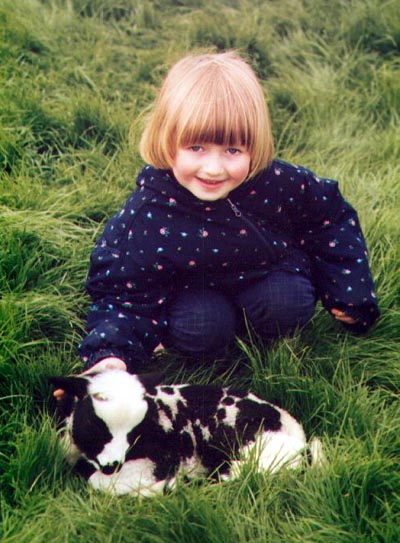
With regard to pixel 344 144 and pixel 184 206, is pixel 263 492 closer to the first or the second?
pixel 184 206

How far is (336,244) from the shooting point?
7.78 ft

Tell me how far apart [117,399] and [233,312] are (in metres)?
0.76

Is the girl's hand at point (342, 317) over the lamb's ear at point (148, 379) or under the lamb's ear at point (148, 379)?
under

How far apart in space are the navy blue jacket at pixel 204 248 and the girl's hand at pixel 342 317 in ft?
0.07

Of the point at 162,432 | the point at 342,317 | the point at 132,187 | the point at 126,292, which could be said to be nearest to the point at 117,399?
the point at 162,432

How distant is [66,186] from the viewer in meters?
3.02

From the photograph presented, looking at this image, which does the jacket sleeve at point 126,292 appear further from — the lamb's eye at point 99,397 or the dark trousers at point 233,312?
the lamb's eye at point 99,397

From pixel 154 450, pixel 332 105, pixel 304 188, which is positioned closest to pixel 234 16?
pixel 332 105

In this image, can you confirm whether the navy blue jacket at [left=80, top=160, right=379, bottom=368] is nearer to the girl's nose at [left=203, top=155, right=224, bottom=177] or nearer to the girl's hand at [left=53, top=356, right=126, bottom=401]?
the girl's hand at [left=53, top=356, right=126, bottom=401]

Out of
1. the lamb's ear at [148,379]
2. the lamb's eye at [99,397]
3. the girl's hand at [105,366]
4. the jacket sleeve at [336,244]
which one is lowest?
the girl's hand at [105,366]

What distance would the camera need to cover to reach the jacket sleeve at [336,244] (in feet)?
7.68

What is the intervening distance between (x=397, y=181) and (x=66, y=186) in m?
1.56

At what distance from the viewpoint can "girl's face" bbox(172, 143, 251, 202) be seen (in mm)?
2049

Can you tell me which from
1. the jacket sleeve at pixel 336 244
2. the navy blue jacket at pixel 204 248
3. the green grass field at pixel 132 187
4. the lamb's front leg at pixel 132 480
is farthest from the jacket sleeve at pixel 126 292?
the jacket sleeve at pixel 336 244
